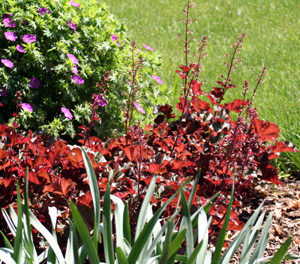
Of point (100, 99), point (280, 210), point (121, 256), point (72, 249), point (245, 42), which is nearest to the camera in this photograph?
point (121, 256)

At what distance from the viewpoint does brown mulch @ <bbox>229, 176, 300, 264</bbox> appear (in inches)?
108

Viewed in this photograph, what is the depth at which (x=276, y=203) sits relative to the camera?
3.11 meters

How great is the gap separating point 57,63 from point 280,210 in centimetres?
188

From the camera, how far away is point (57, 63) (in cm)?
330

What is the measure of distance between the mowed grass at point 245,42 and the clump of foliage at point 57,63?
0.71 metres

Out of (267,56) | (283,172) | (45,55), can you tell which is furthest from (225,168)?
(267,56)

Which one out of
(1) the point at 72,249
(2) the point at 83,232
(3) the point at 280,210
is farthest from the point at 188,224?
(3) the point at 280,210

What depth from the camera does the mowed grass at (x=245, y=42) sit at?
4688 millimetres

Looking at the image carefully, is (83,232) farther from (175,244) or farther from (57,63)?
(57,63)

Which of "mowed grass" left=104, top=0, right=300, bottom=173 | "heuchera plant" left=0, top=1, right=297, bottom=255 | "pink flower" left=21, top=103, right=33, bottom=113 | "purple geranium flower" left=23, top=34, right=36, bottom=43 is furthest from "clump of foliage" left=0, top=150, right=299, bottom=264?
"mowed grass" left=104, top=0, right=300, bottom=173

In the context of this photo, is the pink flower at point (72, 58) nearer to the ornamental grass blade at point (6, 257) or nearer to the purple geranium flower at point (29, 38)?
the purple geranium flower at point (29, 38)

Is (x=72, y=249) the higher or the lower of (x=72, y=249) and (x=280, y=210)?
the higher

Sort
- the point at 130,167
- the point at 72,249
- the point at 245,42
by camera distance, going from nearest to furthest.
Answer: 1. the point at 72,249
2. the point at 130,167
3. the point at 245,42

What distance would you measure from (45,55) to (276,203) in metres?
1.95
